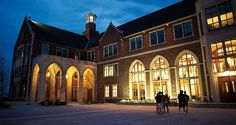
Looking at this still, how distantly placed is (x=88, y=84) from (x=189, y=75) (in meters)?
17.6

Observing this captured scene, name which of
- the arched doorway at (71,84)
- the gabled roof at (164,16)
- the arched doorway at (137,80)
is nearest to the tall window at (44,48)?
the arched doorway at (71,84)

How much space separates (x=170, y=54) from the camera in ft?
72.5

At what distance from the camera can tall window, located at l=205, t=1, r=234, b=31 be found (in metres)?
16.7

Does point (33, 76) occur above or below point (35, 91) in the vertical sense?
above

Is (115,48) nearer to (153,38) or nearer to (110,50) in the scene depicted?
(110,50)

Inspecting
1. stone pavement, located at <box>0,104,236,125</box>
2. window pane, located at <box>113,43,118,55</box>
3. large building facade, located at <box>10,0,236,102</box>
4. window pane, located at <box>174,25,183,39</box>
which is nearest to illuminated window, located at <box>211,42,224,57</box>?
large building facade, located at <box>10,0,236,102</box>

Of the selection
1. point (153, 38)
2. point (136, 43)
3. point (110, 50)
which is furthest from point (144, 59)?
point (110, 50)

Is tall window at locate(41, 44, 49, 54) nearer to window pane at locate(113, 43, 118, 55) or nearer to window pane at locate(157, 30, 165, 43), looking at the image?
window pane at locate(113, 43, 118, 55)

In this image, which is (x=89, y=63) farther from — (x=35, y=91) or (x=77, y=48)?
(x=35, y=91)

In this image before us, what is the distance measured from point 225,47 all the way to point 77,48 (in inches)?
1014

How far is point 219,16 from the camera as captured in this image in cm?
1719

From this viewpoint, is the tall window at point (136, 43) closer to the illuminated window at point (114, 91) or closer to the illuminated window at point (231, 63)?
the illuminated window at point (114, 91)

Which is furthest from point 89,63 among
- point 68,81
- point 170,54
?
point 170,54

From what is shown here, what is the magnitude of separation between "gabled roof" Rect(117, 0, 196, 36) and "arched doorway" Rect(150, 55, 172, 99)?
541 centimetres
